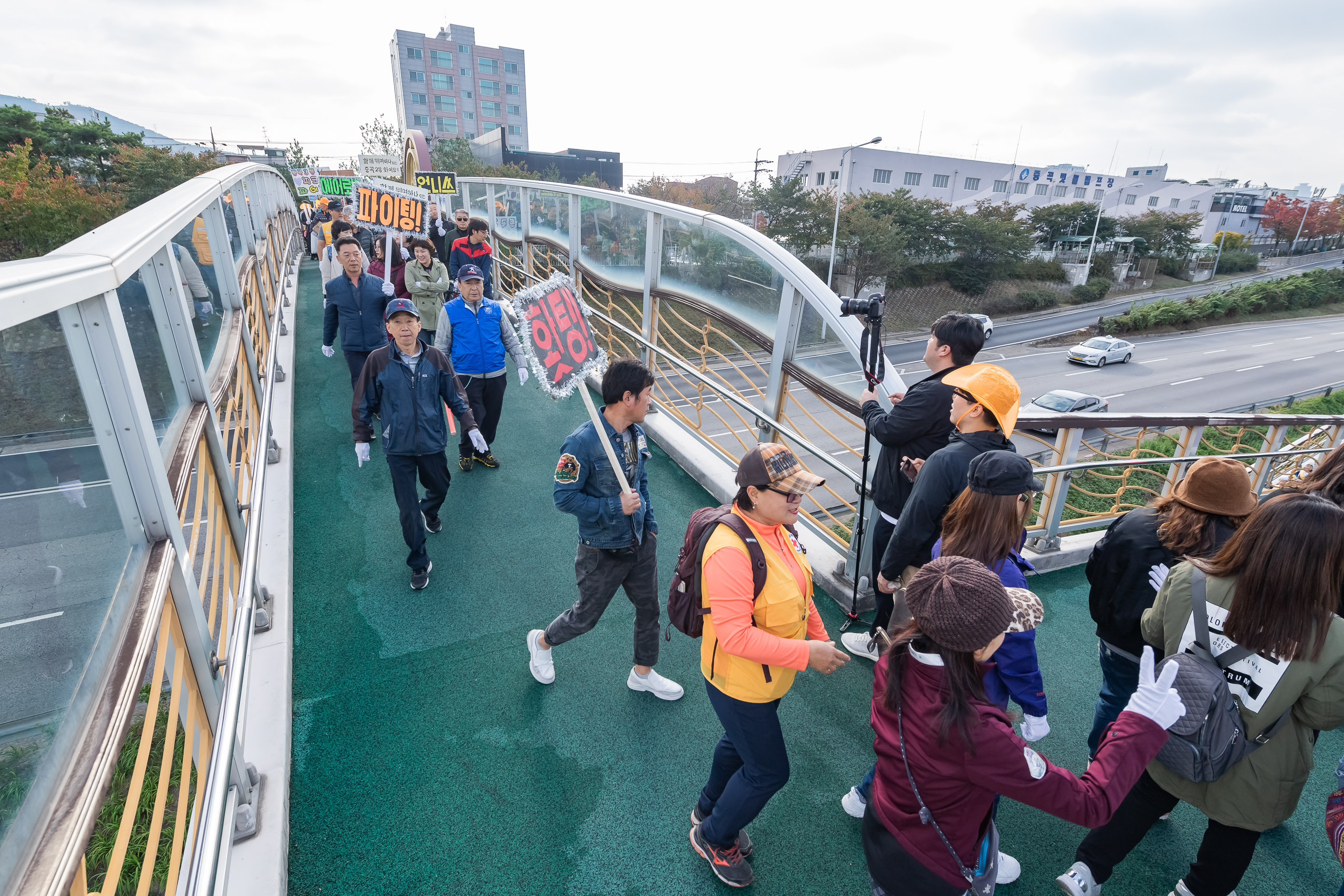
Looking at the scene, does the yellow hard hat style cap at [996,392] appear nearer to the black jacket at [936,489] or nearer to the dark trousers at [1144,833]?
the black jacket at [936,489]

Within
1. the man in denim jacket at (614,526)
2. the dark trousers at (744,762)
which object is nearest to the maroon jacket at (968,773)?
the dark trousers at (744,762)

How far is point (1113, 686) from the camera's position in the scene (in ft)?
8.56

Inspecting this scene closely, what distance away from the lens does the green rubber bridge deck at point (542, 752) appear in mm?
2482

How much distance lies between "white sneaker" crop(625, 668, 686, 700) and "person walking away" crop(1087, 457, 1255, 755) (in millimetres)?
1873

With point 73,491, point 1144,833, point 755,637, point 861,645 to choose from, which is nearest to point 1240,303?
point 861,645

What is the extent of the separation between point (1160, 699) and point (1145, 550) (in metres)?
0.91

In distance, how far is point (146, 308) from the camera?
220 cm

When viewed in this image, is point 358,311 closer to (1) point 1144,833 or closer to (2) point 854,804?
(2) point 854,804

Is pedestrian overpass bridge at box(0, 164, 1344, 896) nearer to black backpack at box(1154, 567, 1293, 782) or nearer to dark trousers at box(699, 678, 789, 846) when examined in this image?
dark trousers at box(699, 678, 789, 846)

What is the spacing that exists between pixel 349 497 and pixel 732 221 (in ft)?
11.9

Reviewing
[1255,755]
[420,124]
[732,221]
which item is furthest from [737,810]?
[420,124]

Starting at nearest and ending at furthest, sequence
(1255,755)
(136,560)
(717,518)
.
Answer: (136,560) < (1255,755) < (717,518)

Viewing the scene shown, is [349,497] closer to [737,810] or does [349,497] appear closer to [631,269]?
[631,269]

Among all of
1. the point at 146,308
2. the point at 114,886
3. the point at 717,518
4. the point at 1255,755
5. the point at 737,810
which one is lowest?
the point at 737,810
